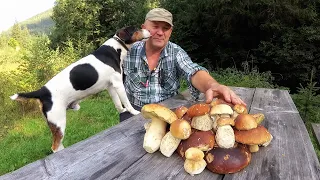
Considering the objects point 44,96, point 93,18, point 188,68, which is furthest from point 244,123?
point 93,18

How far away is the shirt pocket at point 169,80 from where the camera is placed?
2596mm

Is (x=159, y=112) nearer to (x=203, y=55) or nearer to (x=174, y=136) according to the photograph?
(x=174, y=136)

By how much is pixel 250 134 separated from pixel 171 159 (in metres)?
0.34

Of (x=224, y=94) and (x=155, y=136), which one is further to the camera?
(x=224, y=94)

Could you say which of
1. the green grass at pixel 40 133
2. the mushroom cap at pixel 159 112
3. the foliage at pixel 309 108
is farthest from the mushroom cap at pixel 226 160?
the foliage at pixel 309 108

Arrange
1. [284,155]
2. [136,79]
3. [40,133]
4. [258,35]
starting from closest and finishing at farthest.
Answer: [284,155]
[136,79]
[40,133]
[258,35]

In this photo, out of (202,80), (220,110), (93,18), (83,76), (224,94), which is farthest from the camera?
(93,18)

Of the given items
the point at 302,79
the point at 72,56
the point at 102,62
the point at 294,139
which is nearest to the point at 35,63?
the point at 72,56

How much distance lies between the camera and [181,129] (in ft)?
3.92

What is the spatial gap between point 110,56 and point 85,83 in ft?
1.62

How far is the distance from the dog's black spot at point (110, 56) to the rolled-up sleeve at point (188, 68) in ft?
4.41

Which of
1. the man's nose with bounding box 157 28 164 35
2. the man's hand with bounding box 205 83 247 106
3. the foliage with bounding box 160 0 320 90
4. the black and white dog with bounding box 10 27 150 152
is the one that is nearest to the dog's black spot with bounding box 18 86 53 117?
the black and white dog with bounding box 10 27 150 152

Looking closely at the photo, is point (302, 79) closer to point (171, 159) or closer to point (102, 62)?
point (102, 62)

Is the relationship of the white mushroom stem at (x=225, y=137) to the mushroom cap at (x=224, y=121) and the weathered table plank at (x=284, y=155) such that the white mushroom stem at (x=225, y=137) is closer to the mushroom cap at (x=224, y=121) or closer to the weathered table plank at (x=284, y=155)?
the mushroom cap at (x=224, y=121)
